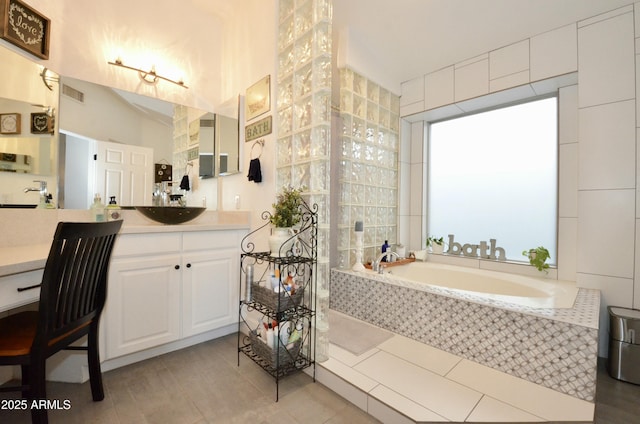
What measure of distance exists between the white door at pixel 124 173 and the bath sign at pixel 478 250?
308 cm

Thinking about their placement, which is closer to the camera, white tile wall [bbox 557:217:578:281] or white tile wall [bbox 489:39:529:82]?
white tile wall [bbox 557:217:578:281]

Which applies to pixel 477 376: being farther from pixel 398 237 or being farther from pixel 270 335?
pixel 398 237

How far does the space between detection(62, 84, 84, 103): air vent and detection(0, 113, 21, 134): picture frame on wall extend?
1.08 ft

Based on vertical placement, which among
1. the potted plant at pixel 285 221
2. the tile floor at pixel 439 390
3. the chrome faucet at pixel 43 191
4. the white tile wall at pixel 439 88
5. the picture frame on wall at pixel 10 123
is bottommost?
the tile floor at pixel 439 390

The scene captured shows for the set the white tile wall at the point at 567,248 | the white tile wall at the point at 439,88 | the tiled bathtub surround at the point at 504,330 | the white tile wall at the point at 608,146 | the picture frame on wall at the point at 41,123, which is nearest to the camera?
the tiled bathtub surround at the point at 504,330

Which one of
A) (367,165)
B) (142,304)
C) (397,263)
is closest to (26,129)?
(142,304)

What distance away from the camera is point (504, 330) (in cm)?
153

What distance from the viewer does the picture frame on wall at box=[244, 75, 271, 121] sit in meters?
2.03

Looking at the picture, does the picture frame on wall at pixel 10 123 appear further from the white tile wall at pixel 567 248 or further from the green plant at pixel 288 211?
the white tile wall at pixel 567 248

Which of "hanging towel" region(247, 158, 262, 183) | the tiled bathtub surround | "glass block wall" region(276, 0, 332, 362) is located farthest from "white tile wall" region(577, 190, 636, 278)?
"hanging towel" region(247, 158, 262, 183)

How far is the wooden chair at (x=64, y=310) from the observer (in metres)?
0.97

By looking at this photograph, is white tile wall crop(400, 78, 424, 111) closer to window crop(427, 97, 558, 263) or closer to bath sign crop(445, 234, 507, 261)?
window crop(427, 97, 558, 263)

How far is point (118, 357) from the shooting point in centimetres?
164

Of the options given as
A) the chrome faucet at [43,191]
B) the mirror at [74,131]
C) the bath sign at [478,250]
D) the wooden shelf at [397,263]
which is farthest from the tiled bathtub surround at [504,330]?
the chrome faucet at [43,191]
